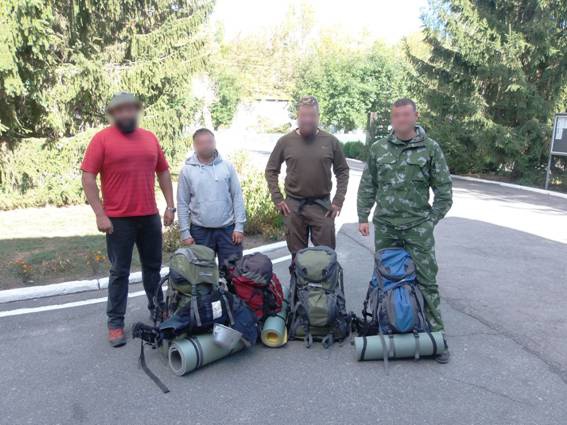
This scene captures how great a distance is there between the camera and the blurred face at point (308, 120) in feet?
14.8

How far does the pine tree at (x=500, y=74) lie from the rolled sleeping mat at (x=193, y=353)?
15.3 metres

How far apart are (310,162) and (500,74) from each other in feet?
45.6

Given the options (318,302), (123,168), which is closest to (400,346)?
(318,302)

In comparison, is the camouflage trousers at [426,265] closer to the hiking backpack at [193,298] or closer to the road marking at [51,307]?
the hiking backpack at [193,298]

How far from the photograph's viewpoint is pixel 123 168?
3973mm

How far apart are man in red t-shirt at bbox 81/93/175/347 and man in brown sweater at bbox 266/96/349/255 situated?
1261 mm

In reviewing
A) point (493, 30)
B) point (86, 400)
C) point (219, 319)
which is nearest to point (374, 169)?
point (219, 319)

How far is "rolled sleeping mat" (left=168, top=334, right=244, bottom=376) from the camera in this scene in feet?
11.7

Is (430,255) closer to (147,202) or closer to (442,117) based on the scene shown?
(147,202)

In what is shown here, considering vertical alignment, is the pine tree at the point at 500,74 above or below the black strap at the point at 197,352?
above

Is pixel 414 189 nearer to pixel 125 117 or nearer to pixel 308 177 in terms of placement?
pixel 308 177

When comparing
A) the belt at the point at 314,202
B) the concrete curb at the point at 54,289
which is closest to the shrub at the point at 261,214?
the concrete curb at the point at 54,289

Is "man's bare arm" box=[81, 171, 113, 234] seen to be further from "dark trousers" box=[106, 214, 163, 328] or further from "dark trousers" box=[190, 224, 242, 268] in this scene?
"dark trousers" box=[190, 224, 242, 268]

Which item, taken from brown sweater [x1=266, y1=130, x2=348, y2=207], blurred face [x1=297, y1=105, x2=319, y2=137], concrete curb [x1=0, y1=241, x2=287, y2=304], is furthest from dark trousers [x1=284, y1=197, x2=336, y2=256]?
concrete curb [x1=0, y1=241, x2=287, y2=304]
